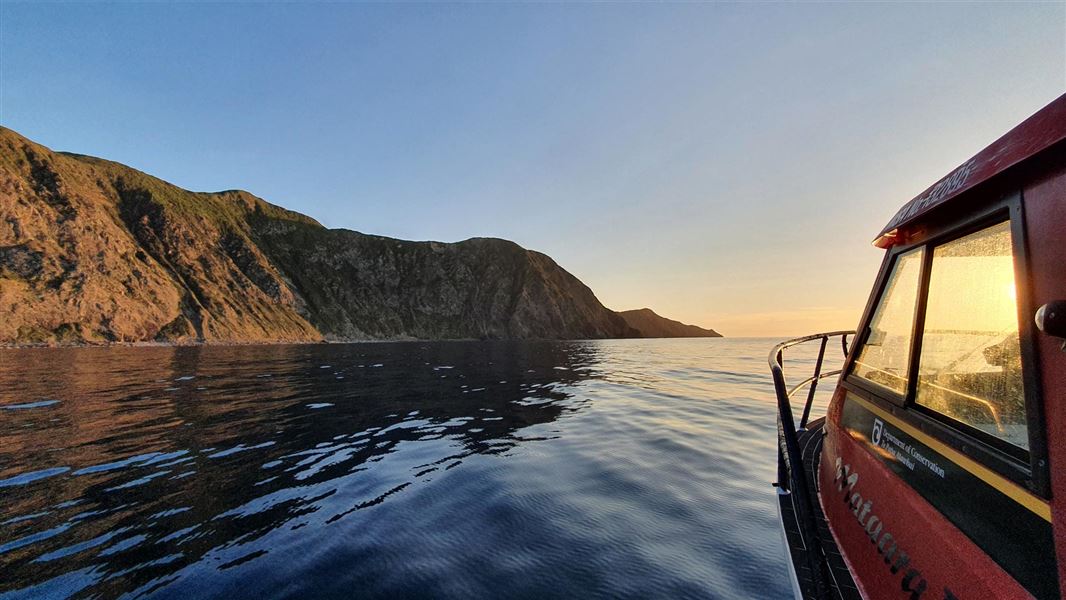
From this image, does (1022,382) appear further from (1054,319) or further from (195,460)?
(195,460)

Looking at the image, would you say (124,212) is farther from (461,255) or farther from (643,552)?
(643,552)

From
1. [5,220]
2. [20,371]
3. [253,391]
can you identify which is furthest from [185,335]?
[253,391]

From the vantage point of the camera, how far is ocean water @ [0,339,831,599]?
14.7ft

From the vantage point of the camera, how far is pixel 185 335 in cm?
7462

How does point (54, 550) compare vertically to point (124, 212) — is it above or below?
below

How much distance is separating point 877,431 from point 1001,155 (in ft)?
7.11

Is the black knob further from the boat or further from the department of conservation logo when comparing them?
the department of conservation logo

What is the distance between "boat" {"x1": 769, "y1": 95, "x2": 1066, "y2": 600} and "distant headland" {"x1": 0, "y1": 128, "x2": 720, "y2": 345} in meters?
83.2

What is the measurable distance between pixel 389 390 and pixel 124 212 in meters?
108

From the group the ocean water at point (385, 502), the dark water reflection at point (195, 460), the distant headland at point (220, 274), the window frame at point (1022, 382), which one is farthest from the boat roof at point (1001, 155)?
the distant headland at point (220, 274)

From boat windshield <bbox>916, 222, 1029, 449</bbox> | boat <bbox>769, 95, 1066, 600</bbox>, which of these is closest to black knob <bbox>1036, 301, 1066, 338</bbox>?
boat <bbox>769, 95, 1066, 600</bbox>

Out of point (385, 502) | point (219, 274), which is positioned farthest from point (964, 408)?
point (219, 274)

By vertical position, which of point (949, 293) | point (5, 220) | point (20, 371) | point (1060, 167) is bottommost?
point (20, 371)

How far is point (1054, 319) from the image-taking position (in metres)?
1.76
